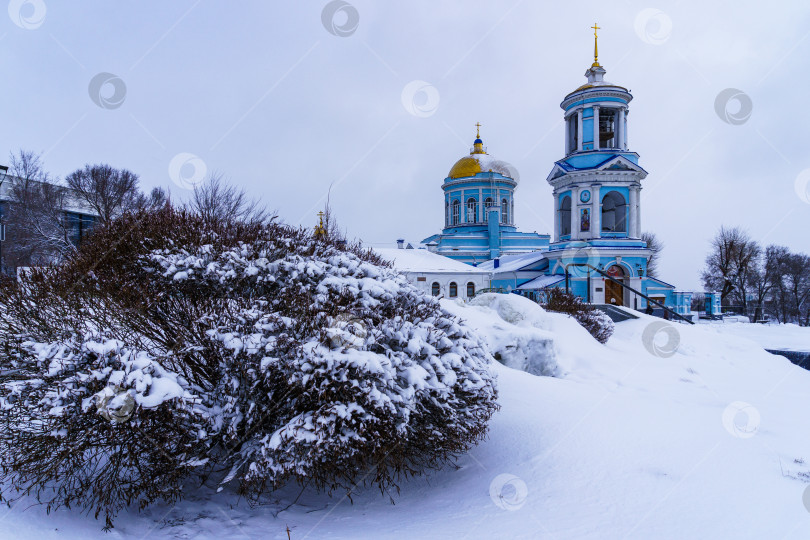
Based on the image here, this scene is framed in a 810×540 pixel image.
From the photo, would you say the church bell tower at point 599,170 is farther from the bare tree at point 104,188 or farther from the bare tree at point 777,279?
the bare tree at point 104,188

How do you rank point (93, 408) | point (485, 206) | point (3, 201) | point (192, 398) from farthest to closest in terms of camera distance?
1. point (485, 206)
2. point (3, 201)
3. point (192, 398)
4. point (93, 408)

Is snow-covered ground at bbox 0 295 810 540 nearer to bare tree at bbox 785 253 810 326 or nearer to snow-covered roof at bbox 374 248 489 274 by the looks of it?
snow-covered roof at bbox 374 248 489 274

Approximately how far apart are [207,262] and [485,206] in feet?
137

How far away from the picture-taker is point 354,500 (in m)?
4.76

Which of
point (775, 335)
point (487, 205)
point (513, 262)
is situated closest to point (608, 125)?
point (513, 262)

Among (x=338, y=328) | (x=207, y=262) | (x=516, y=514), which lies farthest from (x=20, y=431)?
(x=516, y=514)

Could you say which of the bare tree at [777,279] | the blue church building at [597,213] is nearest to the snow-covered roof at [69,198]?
the blue church building at [597,213]

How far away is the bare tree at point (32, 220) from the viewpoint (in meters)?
22.4

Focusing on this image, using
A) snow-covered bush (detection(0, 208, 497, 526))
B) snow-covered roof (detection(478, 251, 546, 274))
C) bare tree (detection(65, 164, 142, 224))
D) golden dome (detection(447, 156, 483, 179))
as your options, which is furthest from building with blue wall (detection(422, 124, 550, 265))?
snow-covered bush (detection(0, 208, 497, 526))

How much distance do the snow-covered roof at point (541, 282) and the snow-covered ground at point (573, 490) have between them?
21331mm

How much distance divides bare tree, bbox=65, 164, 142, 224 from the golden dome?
27744mm

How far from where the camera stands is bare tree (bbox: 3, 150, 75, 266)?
2242 cm

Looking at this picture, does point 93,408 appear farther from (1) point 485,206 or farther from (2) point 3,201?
(1) point 485,206

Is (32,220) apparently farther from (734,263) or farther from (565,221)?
(734,263)
